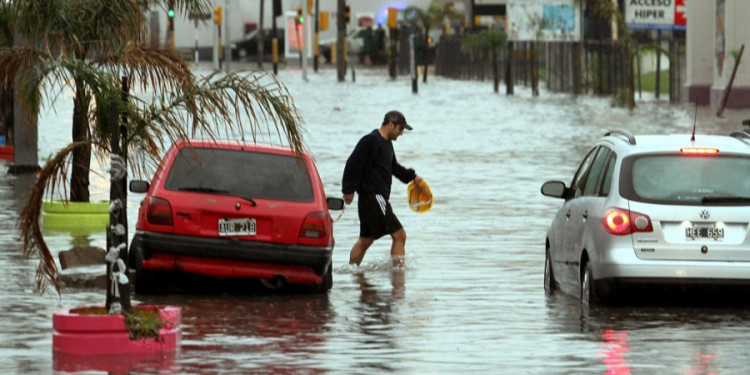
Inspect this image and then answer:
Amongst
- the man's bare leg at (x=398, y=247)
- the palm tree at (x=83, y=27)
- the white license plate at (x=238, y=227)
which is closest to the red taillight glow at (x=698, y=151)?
the white license plate at (x=238, y=227)

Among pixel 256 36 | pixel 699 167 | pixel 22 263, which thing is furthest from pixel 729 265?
pixel 256 36

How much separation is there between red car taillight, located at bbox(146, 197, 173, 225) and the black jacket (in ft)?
9.25

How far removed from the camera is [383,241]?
65.0 ft

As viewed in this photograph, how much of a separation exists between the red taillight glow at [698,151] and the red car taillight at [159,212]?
3.71m

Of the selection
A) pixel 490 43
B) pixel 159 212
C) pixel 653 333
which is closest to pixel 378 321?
pixel 653 333

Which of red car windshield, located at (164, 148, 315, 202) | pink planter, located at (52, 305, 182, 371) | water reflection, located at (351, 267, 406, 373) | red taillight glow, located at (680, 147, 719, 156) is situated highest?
red taillight glow, located at (680, 147, 719, 156)

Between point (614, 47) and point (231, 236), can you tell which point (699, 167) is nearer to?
point (231, 236)

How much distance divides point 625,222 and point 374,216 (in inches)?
156

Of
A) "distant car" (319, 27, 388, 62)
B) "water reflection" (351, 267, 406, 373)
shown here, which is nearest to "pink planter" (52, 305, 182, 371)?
"water reflection" (351, 267, 406, 373)

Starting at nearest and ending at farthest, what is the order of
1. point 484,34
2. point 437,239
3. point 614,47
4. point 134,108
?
point 134,108
point 437,239
point 614,47
point 484,34

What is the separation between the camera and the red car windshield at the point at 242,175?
47.5 feet

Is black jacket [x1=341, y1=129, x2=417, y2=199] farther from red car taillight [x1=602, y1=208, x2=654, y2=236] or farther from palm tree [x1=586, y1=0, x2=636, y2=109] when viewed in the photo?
palm tree [x1=586, y1=0, x2=636, y2=109]

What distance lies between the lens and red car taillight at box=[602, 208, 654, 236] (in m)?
13.2

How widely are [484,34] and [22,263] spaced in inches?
2370
